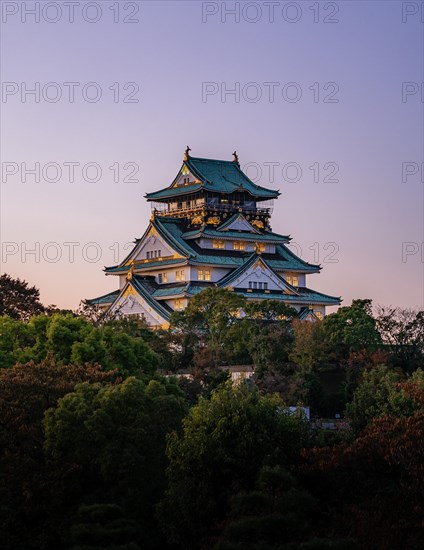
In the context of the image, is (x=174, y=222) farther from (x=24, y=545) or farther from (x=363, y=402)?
(x=24, y=545)

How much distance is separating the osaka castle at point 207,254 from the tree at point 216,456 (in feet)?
153

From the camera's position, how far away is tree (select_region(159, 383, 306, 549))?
106 ft

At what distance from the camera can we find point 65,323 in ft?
157

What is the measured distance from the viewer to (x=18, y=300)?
2689 inches

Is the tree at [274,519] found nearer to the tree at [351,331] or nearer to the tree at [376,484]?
the tree at [376,484]

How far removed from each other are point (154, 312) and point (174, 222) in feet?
38.7

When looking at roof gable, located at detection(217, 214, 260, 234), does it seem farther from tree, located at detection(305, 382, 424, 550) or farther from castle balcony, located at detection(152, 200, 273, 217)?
tree, located at detection(305, 382, 424, 550)

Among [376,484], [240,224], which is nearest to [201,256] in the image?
[240,224]

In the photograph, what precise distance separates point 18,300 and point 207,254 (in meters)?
22.5

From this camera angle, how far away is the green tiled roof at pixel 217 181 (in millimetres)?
91500

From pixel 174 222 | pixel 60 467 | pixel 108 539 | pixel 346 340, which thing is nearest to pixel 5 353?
pixel 60 467

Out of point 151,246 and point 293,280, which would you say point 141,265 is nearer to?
point 151,246

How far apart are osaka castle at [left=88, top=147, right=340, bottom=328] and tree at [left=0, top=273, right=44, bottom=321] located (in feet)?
44.0

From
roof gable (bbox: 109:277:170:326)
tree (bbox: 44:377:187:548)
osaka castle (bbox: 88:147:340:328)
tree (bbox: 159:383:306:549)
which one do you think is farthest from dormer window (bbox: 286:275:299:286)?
tree (bbox: 159:383:306:549)
